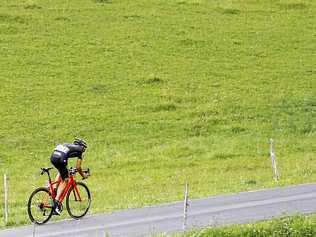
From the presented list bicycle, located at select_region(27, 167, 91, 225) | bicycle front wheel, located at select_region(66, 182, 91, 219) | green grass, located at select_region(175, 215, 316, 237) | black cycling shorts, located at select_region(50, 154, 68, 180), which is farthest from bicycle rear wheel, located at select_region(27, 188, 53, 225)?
green grass, located at select_region(175, 215, 316, 237)

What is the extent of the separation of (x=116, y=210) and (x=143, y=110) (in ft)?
52.8

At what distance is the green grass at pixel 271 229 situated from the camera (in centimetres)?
1724

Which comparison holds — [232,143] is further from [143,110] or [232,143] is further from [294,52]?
[294,52]

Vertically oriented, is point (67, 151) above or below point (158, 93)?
below

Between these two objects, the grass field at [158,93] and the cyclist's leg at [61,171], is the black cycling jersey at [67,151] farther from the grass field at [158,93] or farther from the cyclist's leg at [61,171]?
the grass field at [158,93]

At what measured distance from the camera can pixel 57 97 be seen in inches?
1502

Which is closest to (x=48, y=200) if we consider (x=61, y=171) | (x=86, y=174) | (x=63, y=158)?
(x=61, y=171)

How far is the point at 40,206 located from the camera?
750 inches

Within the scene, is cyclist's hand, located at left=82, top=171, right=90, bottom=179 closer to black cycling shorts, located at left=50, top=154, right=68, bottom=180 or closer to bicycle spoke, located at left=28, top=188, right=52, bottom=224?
black cycling shorts, located at left=50, top=154, right=68, bottom=180

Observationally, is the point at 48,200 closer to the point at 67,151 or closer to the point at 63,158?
the point at 63,158

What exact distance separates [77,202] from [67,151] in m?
1.85

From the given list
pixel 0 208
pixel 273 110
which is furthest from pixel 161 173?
pixel 273 110

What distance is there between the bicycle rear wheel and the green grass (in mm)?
3829

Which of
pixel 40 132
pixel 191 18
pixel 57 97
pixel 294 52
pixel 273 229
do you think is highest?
pixel 191 18
